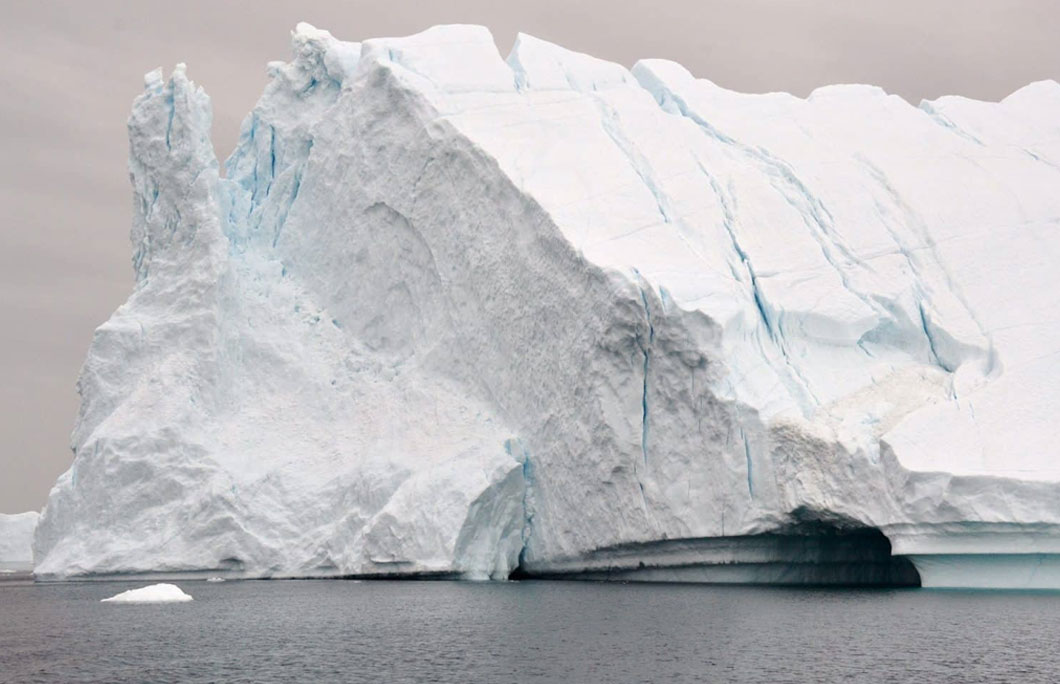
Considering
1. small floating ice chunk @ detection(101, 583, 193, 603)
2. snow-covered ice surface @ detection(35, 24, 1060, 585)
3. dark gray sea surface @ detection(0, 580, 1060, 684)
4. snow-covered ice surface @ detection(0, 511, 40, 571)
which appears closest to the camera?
dark gray sea surface @ detection(0, 580, 1060, 684)

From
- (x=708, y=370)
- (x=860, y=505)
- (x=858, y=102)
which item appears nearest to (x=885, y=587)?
(x=860, y=505)

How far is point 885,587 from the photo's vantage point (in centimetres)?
2206

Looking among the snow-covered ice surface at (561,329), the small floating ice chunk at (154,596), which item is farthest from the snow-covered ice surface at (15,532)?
the small floating ice chunk at (154,596)

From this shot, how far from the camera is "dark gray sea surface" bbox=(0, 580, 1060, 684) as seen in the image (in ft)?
44.1

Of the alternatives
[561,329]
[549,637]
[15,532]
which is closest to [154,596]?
[561,329]

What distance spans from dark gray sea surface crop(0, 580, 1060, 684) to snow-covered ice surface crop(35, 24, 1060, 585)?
1607 mm

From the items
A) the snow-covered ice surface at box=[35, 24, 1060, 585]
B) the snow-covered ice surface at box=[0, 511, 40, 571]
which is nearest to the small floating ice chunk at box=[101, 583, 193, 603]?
the snow-covered ice surface at box=[35, 24, 1060, 585]

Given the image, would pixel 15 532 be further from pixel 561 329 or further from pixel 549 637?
pixel 549 637

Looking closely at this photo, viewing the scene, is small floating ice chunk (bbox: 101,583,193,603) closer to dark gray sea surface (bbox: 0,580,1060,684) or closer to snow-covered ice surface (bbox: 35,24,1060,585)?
dark gray sea surface (bbox: 0,580,1060,684)

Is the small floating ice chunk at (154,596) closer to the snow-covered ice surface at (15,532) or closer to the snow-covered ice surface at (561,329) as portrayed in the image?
the snow-covered ice surface at (561,329)

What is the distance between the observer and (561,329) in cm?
2247

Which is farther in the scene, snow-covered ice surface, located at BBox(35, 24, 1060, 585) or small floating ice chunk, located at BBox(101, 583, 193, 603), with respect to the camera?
small floating ice chunk, located at BBox(101, 583, 193, 603)

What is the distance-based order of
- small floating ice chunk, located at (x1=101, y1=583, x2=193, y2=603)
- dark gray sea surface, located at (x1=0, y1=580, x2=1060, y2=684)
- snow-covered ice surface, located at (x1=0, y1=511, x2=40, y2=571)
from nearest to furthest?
1. dark gray sea surface, located at (x1=0, y1=580, x2=1060, y2=684)
2. small floating ice chunk, located at (x1=101, y1=583, x2=193, y2=603)
3. snow-covered ice surface, located at (x1=0, y1=511, x2=40, y2=571)

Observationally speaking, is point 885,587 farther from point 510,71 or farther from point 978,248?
point 510,71
